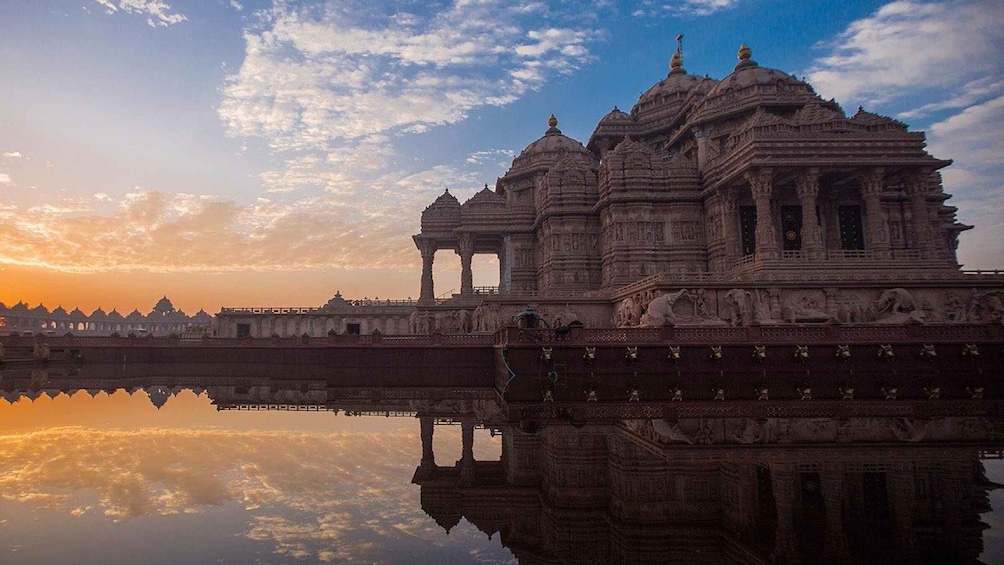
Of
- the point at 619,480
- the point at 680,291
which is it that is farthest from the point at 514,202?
the point at 619,480

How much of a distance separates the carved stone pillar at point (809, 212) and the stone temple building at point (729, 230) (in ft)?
0.23

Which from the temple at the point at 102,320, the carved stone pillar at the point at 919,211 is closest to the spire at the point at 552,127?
the carved stone pillar at the point at 919,211

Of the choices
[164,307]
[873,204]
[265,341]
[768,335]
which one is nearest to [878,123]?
[873,204]

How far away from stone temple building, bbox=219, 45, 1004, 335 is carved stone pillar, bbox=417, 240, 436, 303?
4.7 inches

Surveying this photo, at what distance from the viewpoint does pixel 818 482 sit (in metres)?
8.80

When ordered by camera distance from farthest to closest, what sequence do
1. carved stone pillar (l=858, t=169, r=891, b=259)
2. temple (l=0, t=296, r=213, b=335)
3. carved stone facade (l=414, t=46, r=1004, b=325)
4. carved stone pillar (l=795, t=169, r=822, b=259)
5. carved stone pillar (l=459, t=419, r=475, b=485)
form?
1. temple (l=0, t=296, r=213, b=335)
2. carved stone pillar (l=858, t=169, r=891, b=259)
3. carved stone pillar (l=795, t=169, r=822, b=259)
4. carved stone facade (l=414, t=46, r=1004, b=325)
5. carved stone pillar (l=459, t=419, r=475, b=485)

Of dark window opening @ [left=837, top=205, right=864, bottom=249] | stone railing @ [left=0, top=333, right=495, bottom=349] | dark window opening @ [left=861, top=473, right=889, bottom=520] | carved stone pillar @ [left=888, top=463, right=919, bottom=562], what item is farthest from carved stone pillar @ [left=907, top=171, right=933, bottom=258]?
dark window opening @ [left=861, top=473, right=889, bottom=520]

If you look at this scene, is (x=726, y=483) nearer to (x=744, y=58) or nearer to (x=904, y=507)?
(x=904, y=507)

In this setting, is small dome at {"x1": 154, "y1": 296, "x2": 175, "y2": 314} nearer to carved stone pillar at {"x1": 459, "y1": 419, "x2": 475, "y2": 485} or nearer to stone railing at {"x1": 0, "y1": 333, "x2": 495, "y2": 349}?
stone railing at {"x1": 0, "y1": 333, "x2": 495, "y2": 349}

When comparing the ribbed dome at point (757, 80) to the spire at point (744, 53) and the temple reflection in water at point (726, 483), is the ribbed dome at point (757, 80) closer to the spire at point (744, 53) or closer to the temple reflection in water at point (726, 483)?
the spire at point (744, 53)

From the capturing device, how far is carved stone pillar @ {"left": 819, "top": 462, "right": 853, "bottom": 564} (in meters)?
6.33

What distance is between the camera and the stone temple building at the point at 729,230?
27391 millimetres

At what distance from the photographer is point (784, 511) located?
755cm

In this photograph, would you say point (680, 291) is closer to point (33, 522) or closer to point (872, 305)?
point (872, 305)
